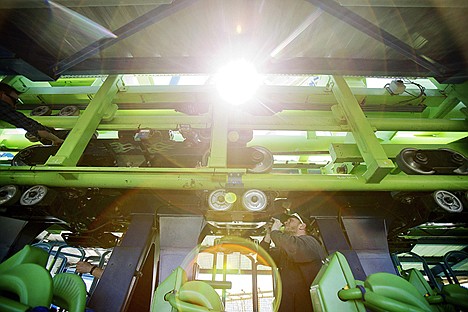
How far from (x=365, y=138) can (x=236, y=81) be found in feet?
4.12

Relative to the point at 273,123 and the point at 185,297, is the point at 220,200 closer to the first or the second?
the point at 185,297

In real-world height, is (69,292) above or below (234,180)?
below

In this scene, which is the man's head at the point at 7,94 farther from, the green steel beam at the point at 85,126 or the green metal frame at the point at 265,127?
the green steel beam at the point at 85,126

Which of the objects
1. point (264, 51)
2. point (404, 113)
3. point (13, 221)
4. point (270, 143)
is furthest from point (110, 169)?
point (404, 113)

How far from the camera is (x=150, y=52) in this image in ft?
9.15

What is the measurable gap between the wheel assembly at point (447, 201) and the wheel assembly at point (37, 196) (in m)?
2.91

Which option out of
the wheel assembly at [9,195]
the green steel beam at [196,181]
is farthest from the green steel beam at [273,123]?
the wheel assembly at [9,195]

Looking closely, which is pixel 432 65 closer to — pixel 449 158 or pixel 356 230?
pixel 449 158

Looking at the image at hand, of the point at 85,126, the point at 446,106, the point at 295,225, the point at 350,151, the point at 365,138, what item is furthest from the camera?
the point at 295,225

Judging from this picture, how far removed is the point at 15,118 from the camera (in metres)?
2.28

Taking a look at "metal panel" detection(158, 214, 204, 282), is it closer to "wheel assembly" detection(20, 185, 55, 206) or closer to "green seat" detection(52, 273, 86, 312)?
"wheel assembly" detection(20, 185, 55, 206)

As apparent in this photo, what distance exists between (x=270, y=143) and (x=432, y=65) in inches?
77.7

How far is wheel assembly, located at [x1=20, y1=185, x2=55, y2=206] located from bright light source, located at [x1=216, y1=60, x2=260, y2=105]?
1.63 metres

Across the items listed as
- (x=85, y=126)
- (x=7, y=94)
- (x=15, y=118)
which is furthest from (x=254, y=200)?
(x=7, y=94)
